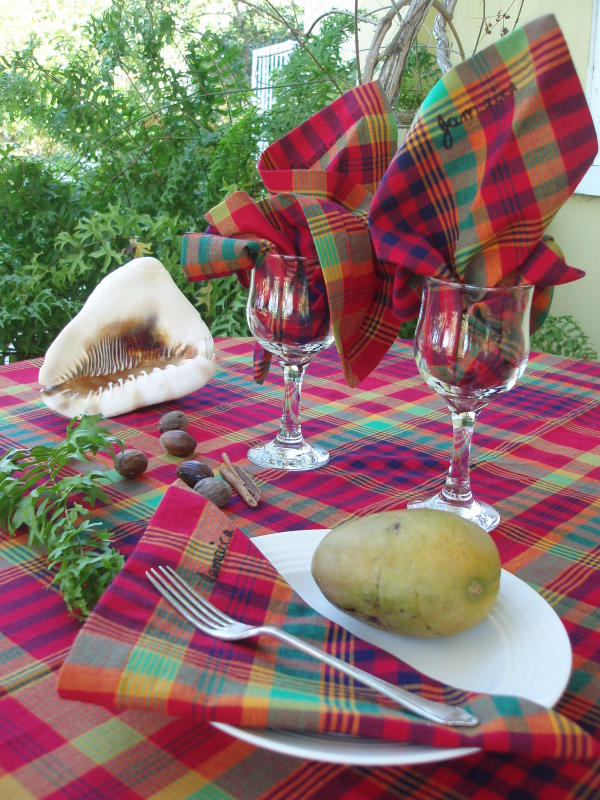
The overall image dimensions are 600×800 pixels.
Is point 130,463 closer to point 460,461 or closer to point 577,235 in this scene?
point 460,461

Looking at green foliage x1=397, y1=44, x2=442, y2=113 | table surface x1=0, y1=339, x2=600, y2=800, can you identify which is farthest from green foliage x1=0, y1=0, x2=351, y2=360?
table surface x1=0, y1=339, x2=600, y2=800

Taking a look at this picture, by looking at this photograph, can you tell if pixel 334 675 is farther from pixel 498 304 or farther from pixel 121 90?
pixel 121 90

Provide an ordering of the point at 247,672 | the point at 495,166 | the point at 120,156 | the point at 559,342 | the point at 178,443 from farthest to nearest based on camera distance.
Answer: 1. the point at 559,342
2. the point at 120,156
3. the point at 178,443
4. the point at 495,166
5. the point at 247,672

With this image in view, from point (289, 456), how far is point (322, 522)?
150 mm

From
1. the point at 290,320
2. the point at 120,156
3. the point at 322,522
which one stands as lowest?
the point at 322,522

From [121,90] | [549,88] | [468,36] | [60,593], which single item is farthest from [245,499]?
[468,36]

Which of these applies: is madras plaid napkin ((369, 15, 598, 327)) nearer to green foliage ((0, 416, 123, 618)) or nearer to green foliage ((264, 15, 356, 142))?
green foliage ((0, 416, 123, 618))

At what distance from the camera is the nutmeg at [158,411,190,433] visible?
91 cm

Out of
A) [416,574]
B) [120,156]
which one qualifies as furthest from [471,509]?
[120,156]

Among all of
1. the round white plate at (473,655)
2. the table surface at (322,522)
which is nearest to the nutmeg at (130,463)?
the table surface at (322,522)

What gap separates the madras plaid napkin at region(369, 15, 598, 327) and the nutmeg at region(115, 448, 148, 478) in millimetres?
318

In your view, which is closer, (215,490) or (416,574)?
(416,574)

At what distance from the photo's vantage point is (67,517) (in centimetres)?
63

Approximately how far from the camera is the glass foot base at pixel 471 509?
0.72m
